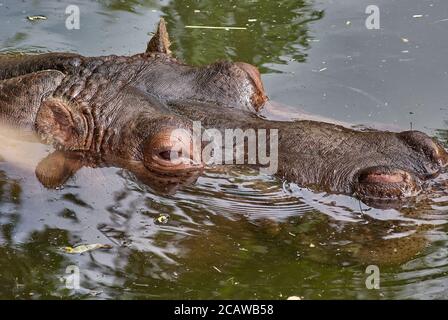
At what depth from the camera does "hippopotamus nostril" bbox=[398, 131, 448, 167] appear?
18.7ft

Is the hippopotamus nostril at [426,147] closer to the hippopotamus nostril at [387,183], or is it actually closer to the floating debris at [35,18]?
the hippopotamus nostril at [387,183]

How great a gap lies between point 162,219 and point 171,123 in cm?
67

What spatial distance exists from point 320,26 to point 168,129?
4.13m

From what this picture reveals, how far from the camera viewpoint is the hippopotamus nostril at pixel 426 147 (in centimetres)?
570

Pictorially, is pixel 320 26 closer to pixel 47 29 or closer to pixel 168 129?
pixel 47 29

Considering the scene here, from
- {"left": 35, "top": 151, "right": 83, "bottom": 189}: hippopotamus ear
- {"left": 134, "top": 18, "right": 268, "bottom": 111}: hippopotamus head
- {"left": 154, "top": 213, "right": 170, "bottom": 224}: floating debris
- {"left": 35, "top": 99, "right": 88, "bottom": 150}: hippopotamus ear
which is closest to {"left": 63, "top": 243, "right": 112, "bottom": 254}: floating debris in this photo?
{"left": 154, "top": 213, "right": 170, "bottom": 224}: floating debris

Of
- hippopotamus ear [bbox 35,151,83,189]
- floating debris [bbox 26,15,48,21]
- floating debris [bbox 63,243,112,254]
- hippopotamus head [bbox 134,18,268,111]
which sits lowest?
floating debris [bbox 63,243,112,254]

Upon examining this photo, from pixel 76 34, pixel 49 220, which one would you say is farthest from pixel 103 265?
pixel 76 34

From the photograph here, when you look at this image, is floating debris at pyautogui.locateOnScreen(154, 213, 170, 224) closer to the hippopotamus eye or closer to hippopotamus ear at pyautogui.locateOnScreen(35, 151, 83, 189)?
the hippopotamus eye

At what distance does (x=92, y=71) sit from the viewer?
21.6ft

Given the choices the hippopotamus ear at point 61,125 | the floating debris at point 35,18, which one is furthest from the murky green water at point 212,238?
the floating debris at point 35,18

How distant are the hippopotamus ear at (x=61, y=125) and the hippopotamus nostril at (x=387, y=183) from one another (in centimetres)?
215
